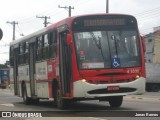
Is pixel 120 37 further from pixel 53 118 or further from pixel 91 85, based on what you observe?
pixel 53 118

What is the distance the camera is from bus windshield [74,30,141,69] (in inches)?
703

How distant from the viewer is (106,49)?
18.0 metres

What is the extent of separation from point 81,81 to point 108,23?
7.82ft

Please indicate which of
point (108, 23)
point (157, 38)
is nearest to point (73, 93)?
point (108, 23)

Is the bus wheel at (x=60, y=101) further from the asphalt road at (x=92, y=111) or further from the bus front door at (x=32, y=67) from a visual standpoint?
the bus front door at (x=32, y=67)

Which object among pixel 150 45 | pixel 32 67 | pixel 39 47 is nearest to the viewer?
pixel 39 47

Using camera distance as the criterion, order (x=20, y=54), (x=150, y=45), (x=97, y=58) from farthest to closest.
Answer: (x=150, y=45) → (x=20, y=54) → (x=97, y=58)

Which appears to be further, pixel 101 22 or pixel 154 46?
pixel 154 46

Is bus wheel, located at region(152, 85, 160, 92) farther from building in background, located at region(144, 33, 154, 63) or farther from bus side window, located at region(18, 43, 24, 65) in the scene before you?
bus side window, located at region(18, 43, 24, 65)

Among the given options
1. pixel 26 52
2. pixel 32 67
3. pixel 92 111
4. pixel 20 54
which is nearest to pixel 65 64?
pixel 92 111

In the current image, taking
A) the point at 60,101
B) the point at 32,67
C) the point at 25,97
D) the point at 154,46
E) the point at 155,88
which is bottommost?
the point at 155,88

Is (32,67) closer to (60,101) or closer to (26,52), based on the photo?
(26,52)

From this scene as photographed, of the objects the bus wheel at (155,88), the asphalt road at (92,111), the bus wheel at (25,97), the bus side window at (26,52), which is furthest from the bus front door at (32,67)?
the bus wheel at (155,88)

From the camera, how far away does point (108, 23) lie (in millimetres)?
18438
